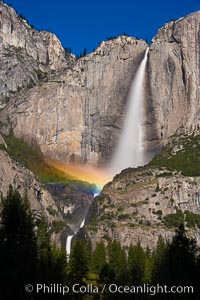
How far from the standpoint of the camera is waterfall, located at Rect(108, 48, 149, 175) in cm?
17612

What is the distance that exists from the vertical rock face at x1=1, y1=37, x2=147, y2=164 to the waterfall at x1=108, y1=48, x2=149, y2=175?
6.44ft

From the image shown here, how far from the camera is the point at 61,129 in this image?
591 feet

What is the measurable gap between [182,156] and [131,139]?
78.5ft

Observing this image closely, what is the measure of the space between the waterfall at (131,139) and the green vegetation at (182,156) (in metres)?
12.2

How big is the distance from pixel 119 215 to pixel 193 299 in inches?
2548

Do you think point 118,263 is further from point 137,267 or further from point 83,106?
point 83,106

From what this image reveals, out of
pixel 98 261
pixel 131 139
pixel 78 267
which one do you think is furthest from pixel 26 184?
pixel 78 267

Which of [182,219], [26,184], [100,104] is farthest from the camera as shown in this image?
[100,104]

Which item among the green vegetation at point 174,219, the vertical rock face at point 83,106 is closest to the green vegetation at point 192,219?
the green vegetation at point 174,219

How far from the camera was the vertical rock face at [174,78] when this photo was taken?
17200cm

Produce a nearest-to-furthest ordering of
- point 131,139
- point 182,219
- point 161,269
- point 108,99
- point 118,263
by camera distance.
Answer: point 161,269 → point 118,263 → point 182,219 → point 131,139 → point 108,99

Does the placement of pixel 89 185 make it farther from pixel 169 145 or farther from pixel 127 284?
pixel 127 284

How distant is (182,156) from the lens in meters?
154

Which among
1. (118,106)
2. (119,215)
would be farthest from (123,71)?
(119,215)
